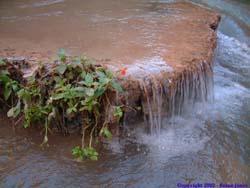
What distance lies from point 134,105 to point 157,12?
232cm

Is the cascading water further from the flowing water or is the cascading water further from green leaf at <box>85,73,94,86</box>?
green leaf at <box>85,73,94,86</box>

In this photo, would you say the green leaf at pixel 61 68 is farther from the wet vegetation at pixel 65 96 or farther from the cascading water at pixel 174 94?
the cascading water at pixel 174 94

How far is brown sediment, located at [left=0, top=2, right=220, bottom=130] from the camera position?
2811 mm

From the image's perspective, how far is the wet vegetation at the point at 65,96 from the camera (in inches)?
101

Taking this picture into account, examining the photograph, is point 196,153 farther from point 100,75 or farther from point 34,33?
point 34,33

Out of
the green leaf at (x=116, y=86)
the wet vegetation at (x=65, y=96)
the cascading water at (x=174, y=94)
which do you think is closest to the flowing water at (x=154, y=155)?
the cascading water at (x=174, y=94)

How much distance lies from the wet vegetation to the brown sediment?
183 millimetres

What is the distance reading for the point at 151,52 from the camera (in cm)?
325

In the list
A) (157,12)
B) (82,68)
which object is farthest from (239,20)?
(82,68)

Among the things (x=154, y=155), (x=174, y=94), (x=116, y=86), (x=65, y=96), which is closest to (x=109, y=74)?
(x=116, y=86)

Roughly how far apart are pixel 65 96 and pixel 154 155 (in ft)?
3.14

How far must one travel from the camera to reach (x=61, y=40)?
139 inches

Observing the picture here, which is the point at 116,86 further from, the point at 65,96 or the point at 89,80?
the point at 65,96

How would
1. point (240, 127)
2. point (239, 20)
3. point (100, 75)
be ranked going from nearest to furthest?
point (100, 75)
point (240, 127)
point (239, 20)
